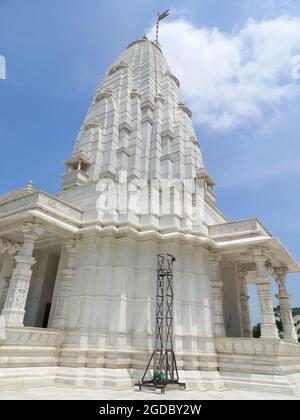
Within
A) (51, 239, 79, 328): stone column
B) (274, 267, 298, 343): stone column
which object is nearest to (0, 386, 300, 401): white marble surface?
(51, 239, 79, 328): stone column

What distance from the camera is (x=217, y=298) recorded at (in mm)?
14664

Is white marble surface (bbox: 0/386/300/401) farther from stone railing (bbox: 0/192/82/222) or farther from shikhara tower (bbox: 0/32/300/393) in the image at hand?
stone railing (bbox: 0/192/82/222)

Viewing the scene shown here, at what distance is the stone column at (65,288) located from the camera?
1323cm

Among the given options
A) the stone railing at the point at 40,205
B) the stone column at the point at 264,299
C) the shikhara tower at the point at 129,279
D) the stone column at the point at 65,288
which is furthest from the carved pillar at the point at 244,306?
the stone railing at the point at 40,205

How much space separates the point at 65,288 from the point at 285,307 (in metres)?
12.2

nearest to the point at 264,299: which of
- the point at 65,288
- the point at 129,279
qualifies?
the point at 129,279

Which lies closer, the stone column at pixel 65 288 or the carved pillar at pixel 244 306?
the stone column at pixel 65 288

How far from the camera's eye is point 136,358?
41.6 ft

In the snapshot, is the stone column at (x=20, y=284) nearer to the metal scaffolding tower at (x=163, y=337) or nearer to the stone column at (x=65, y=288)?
the stone column at (x=65, y=288)

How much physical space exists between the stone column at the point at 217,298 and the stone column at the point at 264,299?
1955mm

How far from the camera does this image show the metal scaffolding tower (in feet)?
36.2

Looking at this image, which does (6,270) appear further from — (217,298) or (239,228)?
(239,228)
